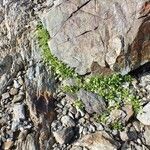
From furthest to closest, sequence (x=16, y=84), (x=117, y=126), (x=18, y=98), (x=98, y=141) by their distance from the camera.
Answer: (x=16, y=84)
(x=18, y=98)
(x=117, y=126)
(x=98, y=141)

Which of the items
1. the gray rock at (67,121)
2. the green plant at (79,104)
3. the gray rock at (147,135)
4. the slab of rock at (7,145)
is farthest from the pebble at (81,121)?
the slab of rock at (7,145)

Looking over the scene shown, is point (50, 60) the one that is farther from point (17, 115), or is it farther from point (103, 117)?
point (103, 117)

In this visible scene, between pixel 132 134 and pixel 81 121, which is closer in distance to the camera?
pixel 132 134

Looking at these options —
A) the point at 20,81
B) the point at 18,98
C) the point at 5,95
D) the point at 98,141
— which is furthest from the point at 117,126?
the point at 5,95

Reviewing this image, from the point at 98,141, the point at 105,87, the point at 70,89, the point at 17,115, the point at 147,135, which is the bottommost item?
the point at 147,135

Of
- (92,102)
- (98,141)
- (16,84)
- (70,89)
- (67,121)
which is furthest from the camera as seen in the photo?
(16,84)

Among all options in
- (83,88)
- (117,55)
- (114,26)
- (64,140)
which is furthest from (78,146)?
(114,26)

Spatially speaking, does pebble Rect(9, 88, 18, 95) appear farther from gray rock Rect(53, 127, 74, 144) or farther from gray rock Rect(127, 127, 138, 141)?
gray rock Rect(127, 127, 138, 141)

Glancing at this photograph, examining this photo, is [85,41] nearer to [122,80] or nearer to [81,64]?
[81,64]
